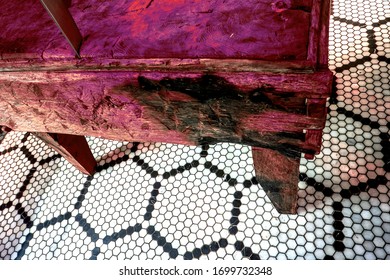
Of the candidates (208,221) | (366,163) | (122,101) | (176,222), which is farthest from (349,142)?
(122,101)

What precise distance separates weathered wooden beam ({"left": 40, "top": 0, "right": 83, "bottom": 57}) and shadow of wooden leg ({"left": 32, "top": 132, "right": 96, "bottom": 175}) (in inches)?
31.1

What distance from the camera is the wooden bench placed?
0.71m

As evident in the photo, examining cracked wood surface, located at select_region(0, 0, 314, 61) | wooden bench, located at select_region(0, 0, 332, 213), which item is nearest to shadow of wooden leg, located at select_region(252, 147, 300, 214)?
wooden bench, located at select_region(0, 0, 332, 213)

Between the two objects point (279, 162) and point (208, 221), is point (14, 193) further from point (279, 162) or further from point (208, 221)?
point (279, 162)

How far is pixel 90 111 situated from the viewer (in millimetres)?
1020

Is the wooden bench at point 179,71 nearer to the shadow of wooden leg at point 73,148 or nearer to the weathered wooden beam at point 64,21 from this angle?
the weathered wooden beam at point 64,21

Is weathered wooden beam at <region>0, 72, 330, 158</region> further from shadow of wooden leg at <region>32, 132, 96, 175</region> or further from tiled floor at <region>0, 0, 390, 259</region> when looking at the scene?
tiled floor at <region>0, 0, 390, 259</region>

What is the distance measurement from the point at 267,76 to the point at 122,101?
0.49 meters

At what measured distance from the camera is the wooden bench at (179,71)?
28.0 inches

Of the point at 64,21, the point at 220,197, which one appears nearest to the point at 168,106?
the point at 64,21

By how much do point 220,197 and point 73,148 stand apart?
0.93 m

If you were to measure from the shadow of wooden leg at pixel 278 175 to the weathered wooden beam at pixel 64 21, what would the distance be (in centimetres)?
73

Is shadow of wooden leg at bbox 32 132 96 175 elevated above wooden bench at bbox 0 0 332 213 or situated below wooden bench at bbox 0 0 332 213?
below

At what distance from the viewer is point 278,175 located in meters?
1.14
